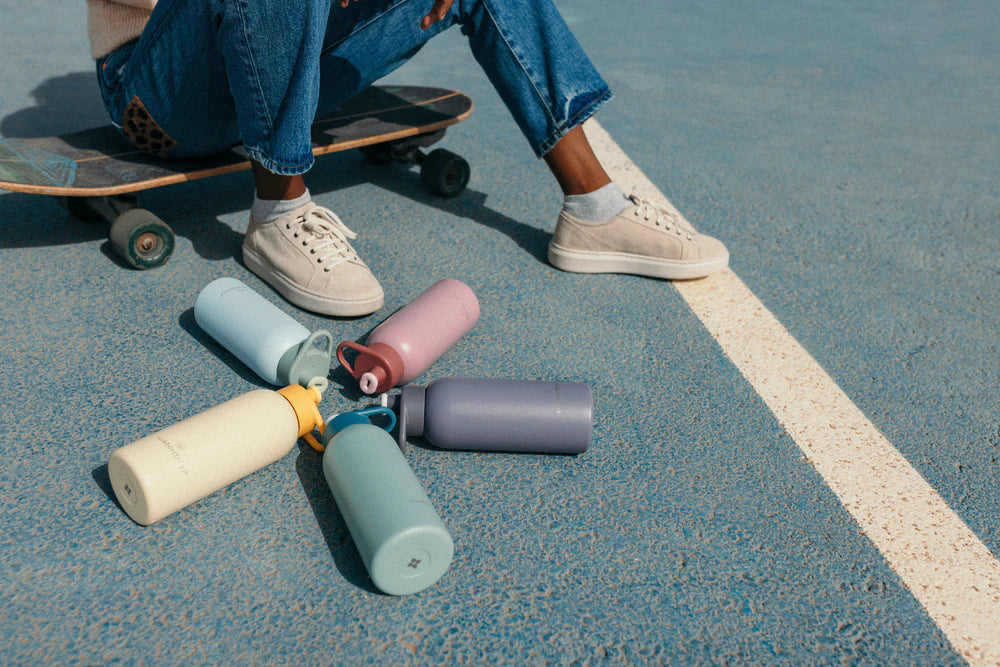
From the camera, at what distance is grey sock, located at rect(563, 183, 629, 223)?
2.62 m

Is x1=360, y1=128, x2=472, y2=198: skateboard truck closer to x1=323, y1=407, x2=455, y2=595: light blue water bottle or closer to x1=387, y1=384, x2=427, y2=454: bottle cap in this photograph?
x1=387, y1=384, x2=427, y2=454: bottle cap

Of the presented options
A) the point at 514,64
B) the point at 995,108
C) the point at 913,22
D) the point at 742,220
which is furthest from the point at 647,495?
Result: the point at 913,22

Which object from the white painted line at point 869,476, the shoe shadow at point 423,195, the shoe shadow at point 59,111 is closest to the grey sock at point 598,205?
the shoe shadow at point 423,195

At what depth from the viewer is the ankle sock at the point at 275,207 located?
2.43 metres

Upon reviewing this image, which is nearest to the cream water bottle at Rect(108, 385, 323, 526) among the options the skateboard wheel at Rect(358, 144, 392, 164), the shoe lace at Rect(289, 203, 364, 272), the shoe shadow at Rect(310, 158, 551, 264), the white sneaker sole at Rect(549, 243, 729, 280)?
the shoe lace at Rect(289, 203, 364, 272)

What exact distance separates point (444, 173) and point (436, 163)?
5 cm

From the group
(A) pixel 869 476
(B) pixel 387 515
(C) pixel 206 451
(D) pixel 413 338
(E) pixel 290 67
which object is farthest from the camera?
(E) pixel 290 67

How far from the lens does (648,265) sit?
264cm

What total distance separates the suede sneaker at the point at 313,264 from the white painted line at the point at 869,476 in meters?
1.09

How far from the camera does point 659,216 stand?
265 cm

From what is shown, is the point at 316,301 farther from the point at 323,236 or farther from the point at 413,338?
the point at 413,338

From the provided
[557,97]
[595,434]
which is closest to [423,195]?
[557,97]

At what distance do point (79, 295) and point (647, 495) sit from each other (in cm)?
180

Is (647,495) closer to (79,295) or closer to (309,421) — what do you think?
(309,421)
